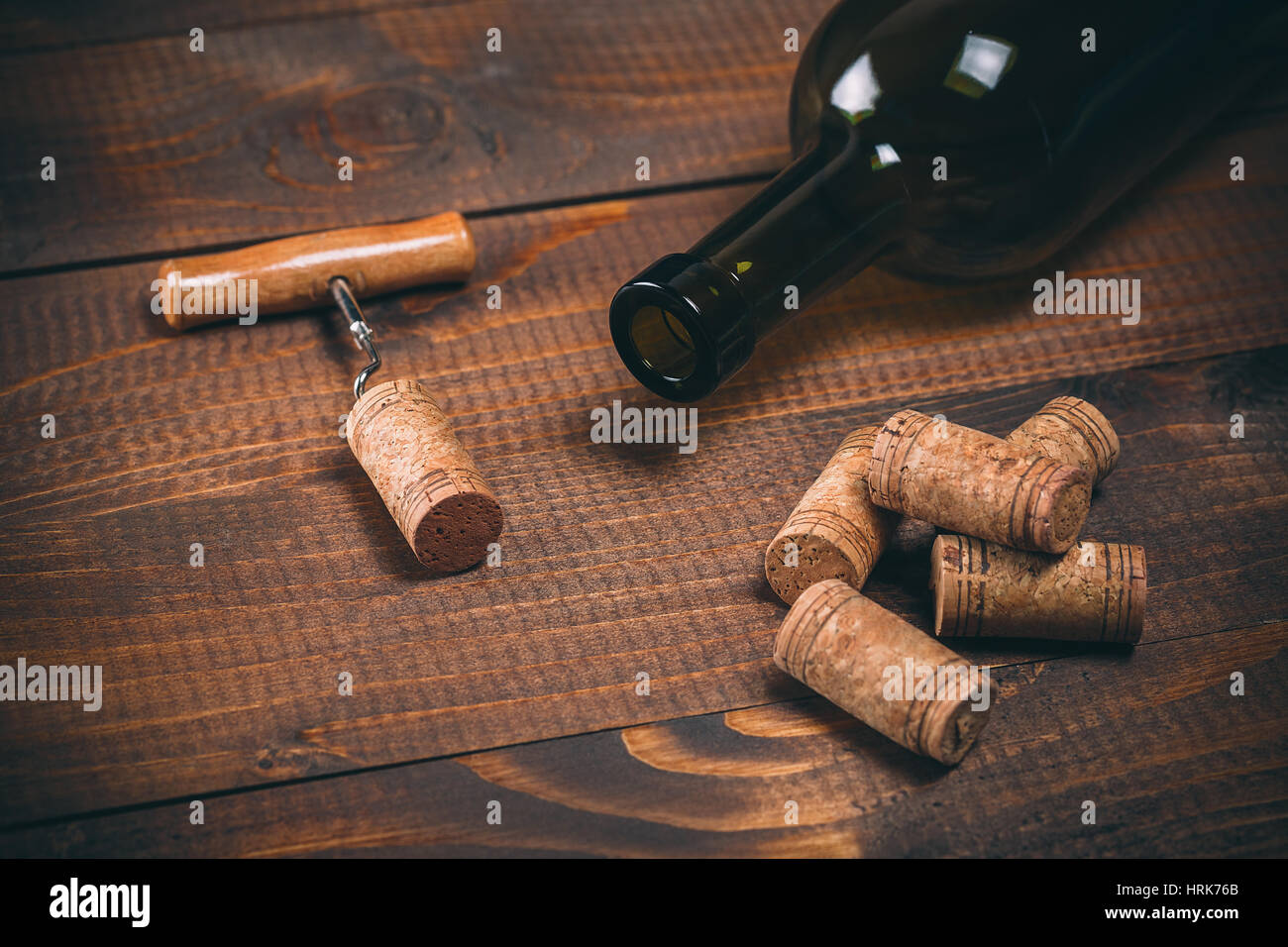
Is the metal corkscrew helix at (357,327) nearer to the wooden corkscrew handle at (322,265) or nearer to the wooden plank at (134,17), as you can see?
the wooden corkscrew handle at (322,265)

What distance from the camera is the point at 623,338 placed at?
→ 4.20 feet

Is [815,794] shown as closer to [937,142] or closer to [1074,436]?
[1074,436]

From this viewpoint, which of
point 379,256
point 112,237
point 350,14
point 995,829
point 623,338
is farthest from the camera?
point 350,14

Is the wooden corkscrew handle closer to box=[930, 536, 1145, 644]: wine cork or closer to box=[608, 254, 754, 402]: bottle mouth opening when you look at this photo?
box=[608, 254, 754, 402]: bottle mouth opening

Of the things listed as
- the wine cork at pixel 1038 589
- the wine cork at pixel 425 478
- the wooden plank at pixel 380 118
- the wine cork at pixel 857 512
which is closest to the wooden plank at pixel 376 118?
the wooden plank at pixel 380 118

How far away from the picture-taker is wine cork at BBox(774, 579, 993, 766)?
3.42 feet

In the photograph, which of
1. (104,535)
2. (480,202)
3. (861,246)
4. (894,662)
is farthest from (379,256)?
(894,662)

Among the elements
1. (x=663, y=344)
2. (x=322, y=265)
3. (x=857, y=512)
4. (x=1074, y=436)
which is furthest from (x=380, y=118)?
(x=1074, y=436)

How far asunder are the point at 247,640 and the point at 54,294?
2.12 feet

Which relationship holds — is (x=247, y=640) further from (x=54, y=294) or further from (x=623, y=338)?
(x=54, y=294)

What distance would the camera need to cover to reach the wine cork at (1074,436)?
4.01 feet

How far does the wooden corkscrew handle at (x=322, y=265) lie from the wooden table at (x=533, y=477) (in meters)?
0.04

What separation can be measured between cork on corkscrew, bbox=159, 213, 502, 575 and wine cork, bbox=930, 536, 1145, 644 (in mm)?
483

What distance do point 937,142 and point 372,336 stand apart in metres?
0.73
